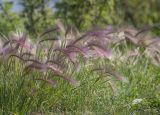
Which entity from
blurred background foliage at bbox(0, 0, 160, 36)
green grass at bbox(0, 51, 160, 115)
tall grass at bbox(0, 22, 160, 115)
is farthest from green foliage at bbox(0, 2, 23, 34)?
green grass at bbox(0, 51, 160, 115)

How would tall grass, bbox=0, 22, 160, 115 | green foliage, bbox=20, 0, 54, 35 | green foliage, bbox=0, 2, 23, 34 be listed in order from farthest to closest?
green foliage, bbox=20, 0, 54, 35
green foliage, bbox=0, 2, 23, 34
tall grass, bbox=0, 22, 160, 115

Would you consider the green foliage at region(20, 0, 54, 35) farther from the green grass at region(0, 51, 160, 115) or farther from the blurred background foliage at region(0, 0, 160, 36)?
the green grass at region(0, 51, 160, 115)

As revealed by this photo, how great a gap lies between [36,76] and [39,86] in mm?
87

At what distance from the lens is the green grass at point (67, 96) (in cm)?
436

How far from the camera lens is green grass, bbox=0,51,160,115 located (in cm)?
436

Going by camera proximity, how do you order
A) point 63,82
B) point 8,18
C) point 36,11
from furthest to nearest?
point 36,11
point 8,18
point 63,82

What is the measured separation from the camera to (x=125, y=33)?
18.7ft

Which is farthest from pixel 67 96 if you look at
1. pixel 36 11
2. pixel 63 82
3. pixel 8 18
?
pixel 36 11

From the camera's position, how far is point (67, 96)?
466cm

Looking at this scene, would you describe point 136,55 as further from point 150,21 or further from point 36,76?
point 150,21

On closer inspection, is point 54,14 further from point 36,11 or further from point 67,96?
point 67,96

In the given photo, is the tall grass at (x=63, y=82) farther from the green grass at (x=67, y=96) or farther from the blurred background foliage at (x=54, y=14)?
the blurred background foliage at (x=54, y=14)

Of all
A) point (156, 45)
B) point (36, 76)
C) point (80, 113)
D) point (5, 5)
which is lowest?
point (80, 113)

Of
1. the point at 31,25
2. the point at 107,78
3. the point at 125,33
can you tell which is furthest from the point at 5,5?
the point at 107,78
